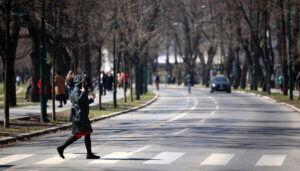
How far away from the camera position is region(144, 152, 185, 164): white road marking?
15.6 metres

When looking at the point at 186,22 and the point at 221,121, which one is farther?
the point at 186,22

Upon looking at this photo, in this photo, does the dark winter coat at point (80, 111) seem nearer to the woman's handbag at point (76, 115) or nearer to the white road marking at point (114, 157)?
the woman's handbag at point (76, 115)

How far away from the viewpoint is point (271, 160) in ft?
52.3

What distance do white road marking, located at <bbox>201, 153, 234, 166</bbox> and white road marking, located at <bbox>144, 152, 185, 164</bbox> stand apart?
0.64 m

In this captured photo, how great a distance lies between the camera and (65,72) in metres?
50.2

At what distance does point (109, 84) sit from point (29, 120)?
46.1 m

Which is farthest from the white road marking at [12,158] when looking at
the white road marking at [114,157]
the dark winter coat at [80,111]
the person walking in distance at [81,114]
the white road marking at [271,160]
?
the white road marking at [271,160]

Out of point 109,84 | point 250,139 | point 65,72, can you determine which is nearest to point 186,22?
point 109,84

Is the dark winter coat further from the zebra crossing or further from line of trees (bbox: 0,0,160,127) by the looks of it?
line of trees (bbox: 0,0,160,127)

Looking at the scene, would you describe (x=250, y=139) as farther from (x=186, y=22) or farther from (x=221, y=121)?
(x=186, y=22)

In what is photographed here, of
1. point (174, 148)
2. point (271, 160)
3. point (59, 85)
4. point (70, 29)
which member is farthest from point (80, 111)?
point (59, 85)

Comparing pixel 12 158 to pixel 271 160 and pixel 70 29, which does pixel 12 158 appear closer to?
pixel 271 160

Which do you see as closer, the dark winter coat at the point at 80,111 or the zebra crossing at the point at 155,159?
the zebra crossing at the point at 155,159

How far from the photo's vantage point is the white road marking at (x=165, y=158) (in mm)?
15594
